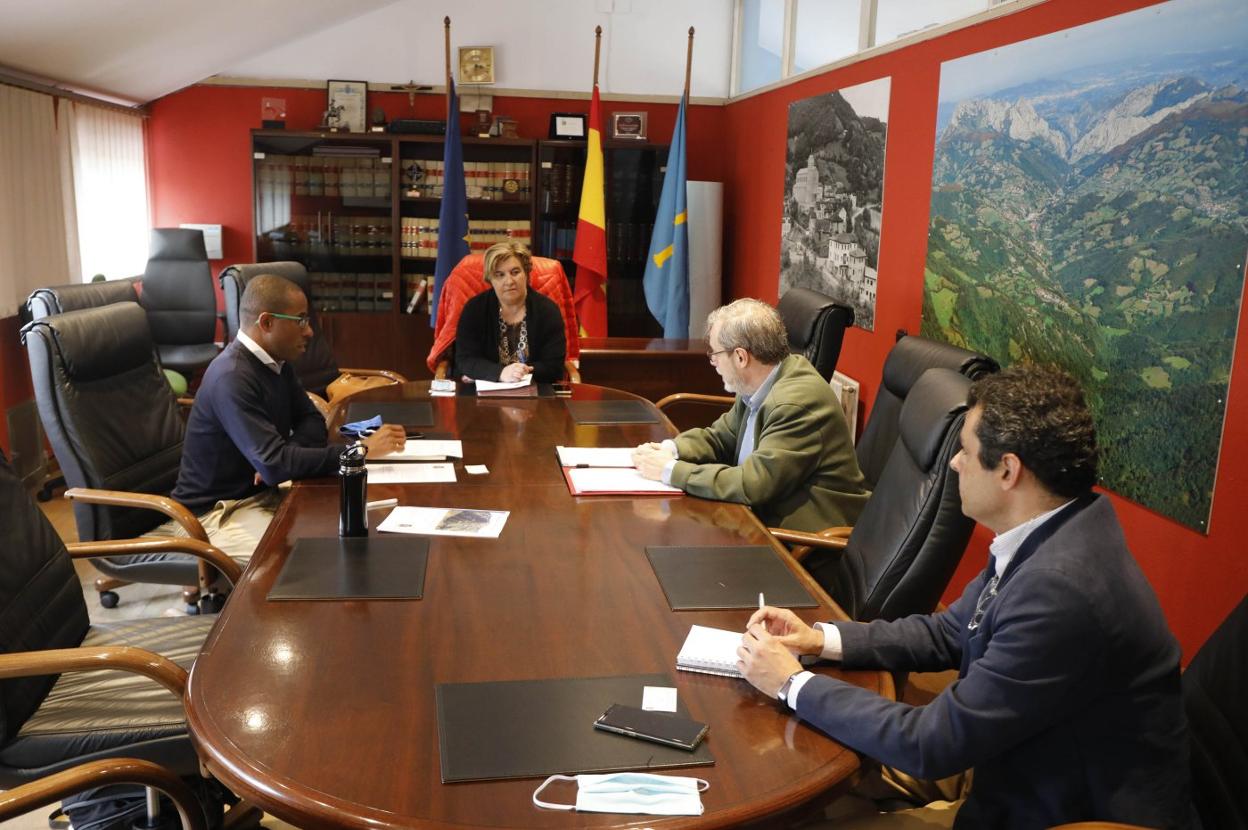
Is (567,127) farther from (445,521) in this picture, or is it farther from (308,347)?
(445,521)

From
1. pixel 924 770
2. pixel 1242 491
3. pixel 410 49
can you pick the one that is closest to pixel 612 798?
pixel 924 770

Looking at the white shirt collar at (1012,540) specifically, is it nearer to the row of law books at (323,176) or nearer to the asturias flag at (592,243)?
the asturias flag at (592,243)

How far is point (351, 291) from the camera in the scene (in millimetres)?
6621

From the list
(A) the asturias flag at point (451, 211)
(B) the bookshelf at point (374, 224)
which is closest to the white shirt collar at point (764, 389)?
(A) the asturias flag at point (451, 211)

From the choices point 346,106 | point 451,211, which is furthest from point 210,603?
point 346,106

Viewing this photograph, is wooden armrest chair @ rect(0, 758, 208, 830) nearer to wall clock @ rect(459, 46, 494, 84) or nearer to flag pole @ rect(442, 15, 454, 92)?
flag pole @ rect(442, 15, 454, 92)

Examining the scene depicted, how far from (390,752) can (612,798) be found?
0.31 metres

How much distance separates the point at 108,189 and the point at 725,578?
532cm

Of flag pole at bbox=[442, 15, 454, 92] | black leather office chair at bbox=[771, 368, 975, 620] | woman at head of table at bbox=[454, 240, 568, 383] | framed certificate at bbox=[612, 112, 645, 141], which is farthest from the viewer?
framed certificate at bbox=[612, 112, 645, 141]

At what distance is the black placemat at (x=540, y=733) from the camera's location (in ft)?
4.31

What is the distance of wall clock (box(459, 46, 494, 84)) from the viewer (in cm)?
659

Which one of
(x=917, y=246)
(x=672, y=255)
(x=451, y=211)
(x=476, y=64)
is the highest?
(x=476, y=64)

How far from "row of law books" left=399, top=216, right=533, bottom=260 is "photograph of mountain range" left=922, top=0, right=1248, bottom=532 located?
3641mm

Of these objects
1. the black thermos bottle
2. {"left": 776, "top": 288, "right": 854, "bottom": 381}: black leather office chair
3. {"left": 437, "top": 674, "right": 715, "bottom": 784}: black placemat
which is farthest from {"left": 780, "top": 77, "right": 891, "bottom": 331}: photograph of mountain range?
{"left": 437, "top": 674, "right": 715, "bottom": 784}: black placemat
